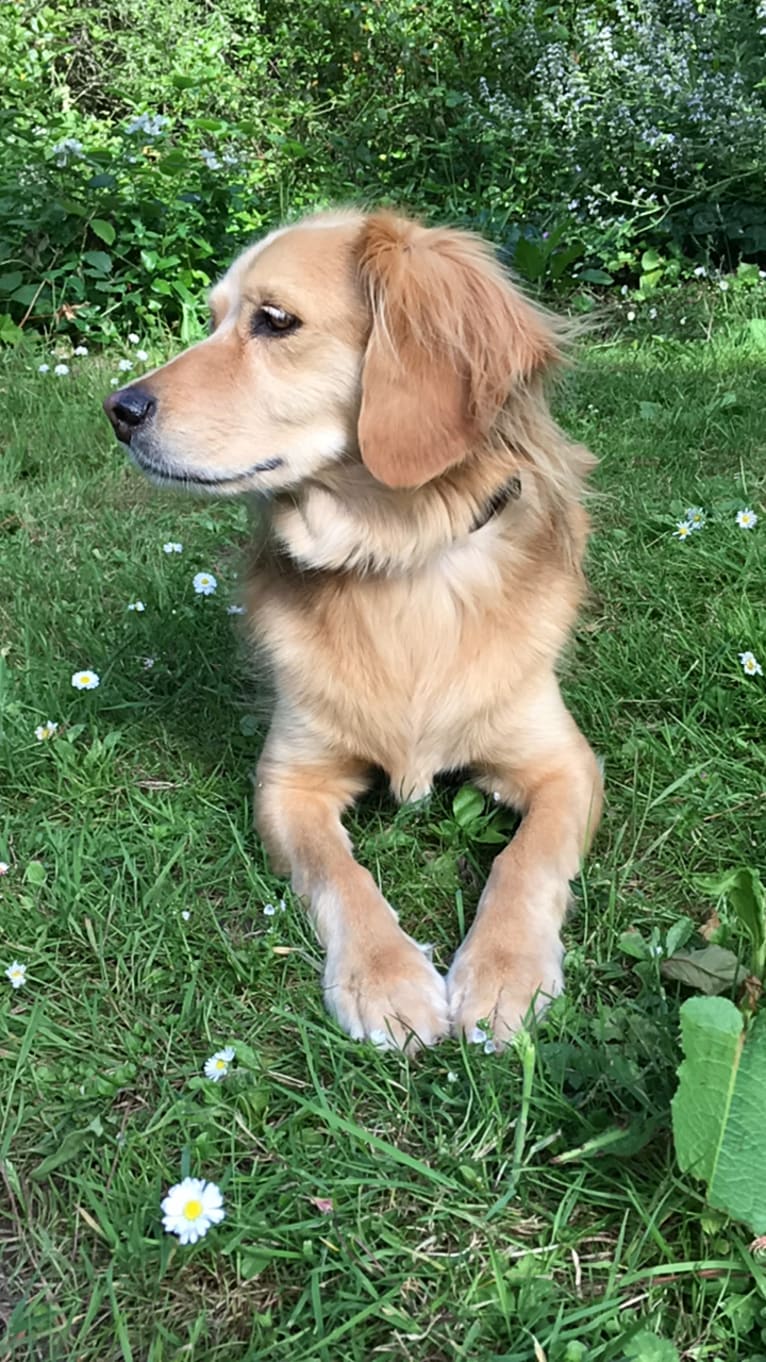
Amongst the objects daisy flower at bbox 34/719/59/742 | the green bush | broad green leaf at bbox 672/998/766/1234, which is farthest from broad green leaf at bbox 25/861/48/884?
the green bush

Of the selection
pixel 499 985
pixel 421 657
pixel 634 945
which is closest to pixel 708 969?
pixel 634 945

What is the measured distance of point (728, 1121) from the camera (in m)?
1.11

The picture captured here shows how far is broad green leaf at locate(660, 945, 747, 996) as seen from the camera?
1.41 m

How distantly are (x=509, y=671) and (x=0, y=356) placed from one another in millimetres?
3850

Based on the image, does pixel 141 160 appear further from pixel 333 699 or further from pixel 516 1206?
pixel 516 1206

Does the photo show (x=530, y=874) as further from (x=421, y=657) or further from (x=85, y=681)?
(x=85, y=681)

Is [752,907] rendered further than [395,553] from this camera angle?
No

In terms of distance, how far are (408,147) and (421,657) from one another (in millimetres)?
5786

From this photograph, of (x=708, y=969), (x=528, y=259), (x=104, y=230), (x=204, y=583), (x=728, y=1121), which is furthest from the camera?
(x=528, y=259)

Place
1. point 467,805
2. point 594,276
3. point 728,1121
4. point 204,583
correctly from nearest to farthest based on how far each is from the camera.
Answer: point 728,1121, point 467,805, point 204,583, point 594,276

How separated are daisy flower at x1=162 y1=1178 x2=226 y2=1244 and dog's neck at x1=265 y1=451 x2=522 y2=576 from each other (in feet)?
3.76

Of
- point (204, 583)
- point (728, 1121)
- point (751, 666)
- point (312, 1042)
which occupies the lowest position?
point (204, 583)

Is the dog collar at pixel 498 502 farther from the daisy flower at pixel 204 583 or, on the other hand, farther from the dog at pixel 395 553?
the daisy flower at pixel 204 583

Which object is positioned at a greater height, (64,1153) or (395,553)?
(395,553)
